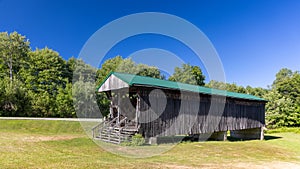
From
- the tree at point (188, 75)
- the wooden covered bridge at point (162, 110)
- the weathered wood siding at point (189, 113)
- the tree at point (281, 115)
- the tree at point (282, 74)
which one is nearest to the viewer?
the wooden covered bridge at point (162, 110)

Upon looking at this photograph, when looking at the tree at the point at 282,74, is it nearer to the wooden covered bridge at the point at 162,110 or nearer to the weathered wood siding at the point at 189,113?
the weathered wood siding at the point at 189,113

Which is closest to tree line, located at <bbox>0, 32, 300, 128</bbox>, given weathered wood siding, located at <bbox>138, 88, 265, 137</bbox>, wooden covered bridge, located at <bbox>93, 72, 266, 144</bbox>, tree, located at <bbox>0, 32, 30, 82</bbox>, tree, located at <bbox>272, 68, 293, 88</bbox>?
tree, located at <bbox>0, 32, 30, 82</bbox>

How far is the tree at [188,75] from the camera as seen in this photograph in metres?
52.8

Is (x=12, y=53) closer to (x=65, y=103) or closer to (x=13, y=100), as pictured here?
(x=13, y=100)

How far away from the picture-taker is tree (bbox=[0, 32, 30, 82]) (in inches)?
1460

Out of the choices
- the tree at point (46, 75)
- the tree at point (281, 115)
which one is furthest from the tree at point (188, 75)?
the tree at point (46, 75)

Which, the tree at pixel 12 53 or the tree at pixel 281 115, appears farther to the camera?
the tree at pixel 281 115

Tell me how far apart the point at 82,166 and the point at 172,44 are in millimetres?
23224

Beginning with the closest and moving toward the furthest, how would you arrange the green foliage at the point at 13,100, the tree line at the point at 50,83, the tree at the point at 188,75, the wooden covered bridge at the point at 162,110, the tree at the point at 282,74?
the wooden covered bridge at the point at 162,110 < the green foliage at the point at 13,100 < the tree line at the point at 50,83 < the tree at the point at 188,75 < the tree at the point at 282,74

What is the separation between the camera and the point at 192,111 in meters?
18.1

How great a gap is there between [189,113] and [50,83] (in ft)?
98.1

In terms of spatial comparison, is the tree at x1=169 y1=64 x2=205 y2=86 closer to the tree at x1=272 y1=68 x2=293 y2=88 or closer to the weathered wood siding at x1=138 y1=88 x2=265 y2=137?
the tree at x1=272 y1=68 x2=293 y2=88

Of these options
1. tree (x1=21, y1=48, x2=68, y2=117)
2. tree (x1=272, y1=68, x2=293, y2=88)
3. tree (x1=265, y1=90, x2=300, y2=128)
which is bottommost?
tree (x1=265, y1=90, x2=300, y2=128)

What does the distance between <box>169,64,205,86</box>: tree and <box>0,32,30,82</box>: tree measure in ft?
101
